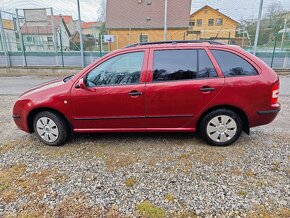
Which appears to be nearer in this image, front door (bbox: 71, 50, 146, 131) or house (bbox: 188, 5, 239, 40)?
front door (bbox: 71, 50, 146, 131)

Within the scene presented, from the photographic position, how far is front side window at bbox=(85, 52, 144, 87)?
11.1 ft

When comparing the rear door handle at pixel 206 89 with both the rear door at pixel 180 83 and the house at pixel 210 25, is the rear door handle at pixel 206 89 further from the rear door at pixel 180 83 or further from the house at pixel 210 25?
the house at pixel 210 25

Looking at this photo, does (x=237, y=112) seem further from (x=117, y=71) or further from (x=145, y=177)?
(x=117, y=71)

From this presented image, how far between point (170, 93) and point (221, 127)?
1.01 m

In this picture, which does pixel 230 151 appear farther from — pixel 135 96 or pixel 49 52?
pixel 49 52

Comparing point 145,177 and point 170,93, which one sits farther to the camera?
point 170,93

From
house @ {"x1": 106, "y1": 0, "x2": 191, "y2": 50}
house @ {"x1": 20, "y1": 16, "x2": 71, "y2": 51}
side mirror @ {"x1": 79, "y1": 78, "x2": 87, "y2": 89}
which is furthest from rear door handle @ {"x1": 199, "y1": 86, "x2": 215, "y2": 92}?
house @ {"x1": 106, "y1": 0, "x2": 191, "y2": 50}

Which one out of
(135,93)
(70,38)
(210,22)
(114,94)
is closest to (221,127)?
(135,93)

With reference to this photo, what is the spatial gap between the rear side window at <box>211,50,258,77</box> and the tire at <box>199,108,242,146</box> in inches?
23.8

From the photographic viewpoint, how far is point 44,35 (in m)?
15.4

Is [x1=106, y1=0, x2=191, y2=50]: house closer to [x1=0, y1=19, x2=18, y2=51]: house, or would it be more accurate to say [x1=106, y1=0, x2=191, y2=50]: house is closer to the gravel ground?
[x1=0, y1=19, x2=18, y2=51]: house

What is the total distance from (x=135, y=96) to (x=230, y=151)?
68.7 inches

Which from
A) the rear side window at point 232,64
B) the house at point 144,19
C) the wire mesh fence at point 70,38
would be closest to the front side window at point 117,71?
the rear side window at point 232,64

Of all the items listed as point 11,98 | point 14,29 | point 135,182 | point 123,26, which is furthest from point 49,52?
point 135,182
